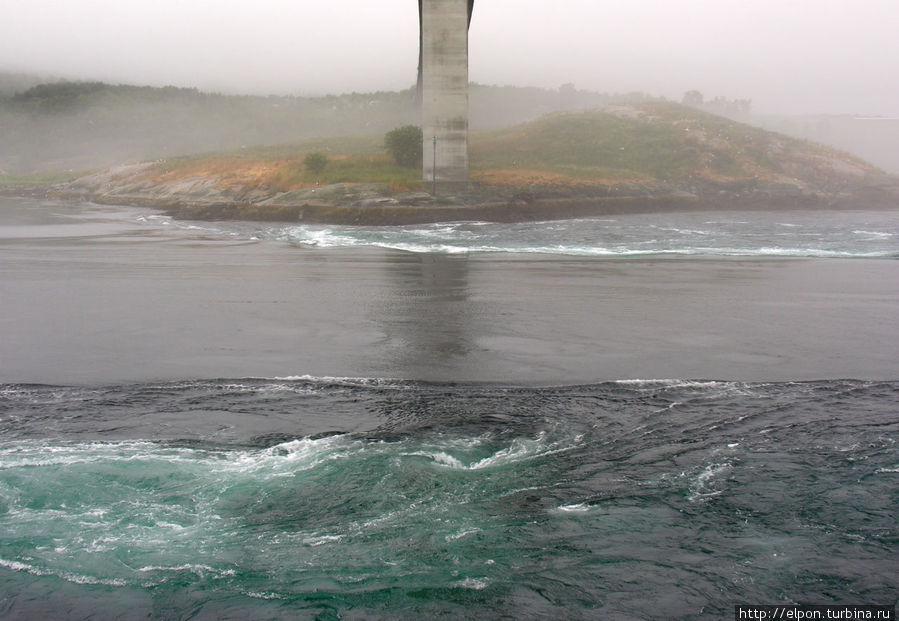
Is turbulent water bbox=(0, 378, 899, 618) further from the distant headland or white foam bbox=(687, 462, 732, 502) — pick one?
the distant headland

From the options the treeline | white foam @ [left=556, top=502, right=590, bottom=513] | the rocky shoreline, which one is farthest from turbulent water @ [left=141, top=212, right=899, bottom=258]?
the treeline

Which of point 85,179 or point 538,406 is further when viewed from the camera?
point 85,179

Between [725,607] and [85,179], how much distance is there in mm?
64700

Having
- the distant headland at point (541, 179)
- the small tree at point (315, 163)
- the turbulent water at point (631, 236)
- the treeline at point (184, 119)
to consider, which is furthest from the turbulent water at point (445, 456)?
the treeline at point (184, 119)

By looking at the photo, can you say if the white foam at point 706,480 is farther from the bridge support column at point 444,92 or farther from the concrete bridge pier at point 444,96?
the bridge support column at point 444,92

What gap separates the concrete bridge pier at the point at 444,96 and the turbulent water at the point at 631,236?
6.49m

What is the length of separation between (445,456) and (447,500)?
0.89 metres

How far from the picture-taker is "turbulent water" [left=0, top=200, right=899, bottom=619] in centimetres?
575

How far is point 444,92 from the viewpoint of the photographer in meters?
38.2

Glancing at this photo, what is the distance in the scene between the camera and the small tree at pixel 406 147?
4428 cm

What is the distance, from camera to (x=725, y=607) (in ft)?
17.9

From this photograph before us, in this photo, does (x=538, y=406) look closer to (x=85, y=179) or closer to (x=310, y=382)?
(x=310, y=382)

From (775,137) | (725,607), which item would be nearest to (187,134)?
(775,137)

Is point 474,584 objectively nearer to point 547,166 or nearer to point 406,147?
point 406,147
